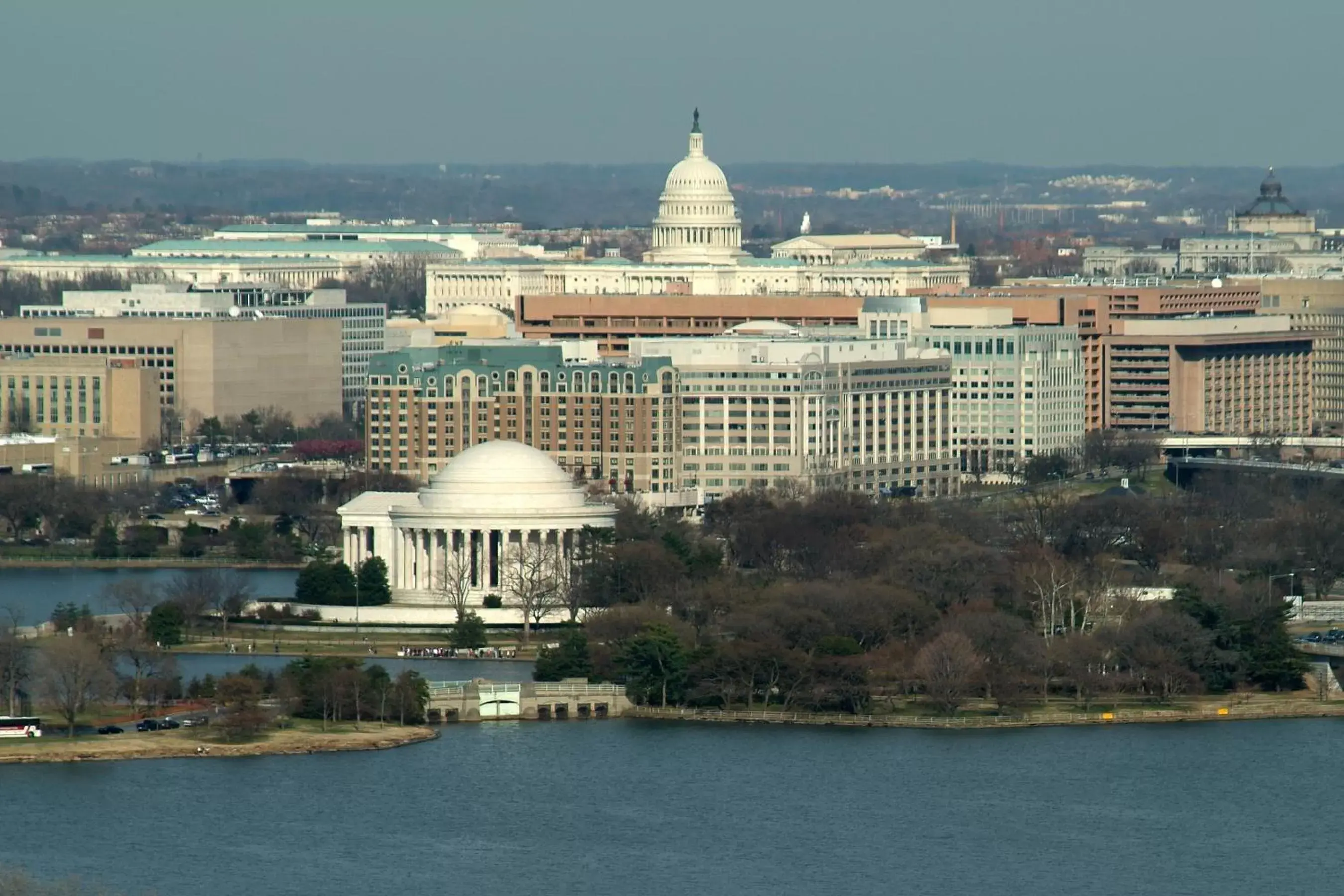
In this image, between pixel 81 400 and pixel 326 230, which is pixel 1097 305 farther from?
pixel 326 230

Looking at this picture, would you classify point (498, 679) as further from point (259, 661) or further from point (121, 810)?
point (121, 810)

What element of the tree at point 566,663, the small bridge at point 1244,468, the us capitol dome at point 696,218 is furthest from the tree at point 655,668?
the us capitol dome at point 696,218

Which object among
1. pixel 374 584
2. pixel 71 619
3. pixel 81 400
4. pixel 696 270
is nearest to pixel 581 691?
pixel 71 619

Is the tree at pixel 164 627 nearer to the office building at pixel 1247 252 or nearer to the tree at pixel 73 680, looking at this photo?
the tree at pixel 73 680

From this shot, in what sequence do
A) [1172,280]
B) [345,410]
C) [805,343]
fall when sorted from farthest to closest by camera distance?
1. [1172,280]
2. [345,410]
3. [805,343]

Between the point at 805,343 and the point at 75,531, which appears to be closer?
the point at 75,531

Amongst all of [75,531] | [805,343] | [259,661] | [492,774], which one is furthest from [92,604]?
[805,343]

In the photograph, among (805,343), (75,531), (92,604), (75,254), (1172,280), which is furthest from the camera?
(75,254)
